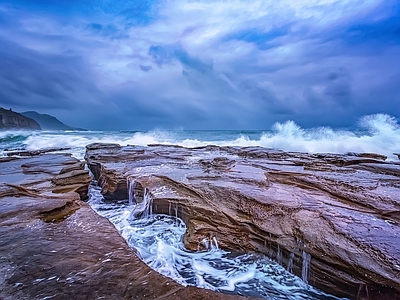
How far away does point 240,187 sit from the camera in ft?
17.1

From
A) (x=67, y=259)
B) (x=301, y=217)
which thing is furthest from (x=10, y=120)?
(x=301, y=217)

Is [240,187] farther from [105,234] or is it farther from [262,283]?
[105,234]

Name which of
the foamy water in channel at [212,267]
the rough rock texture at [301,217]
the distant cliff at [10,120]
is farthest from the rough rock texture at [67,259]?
the distant cliff at [10,120]

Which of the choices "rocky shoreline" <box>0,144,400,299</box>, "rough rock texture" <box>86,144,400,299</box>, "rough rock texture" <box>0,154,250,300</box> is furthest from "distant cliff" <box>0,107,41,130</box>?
"rough rock texture" <box>86,144,400,299</box>

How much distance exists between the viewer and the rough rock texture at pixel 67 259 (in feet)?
7.56

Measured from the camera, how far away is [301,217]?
152 inches

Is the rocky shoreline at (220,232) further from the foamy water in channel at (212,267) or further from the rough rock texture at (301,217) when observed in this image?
the foamy water in channel at (212,267)

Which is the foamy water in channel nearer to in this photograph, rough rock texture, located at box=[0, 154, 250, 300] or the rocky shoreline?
the rocky shoreline

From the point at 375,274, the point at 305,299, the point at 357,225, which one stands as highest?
the point at 357,225

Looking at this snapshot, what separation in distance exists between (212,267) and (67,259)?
2.13 m

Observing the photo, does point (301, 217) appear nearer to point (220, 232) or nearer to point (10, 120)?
point (220, 232)

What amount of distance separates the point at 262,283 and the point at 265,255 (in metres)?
0.59

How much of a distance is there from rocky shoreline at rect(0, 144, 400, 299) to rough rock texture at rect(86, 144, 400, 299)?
0.6 inches

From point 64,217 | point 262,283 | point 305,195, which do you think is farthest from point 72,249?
point 305,195
